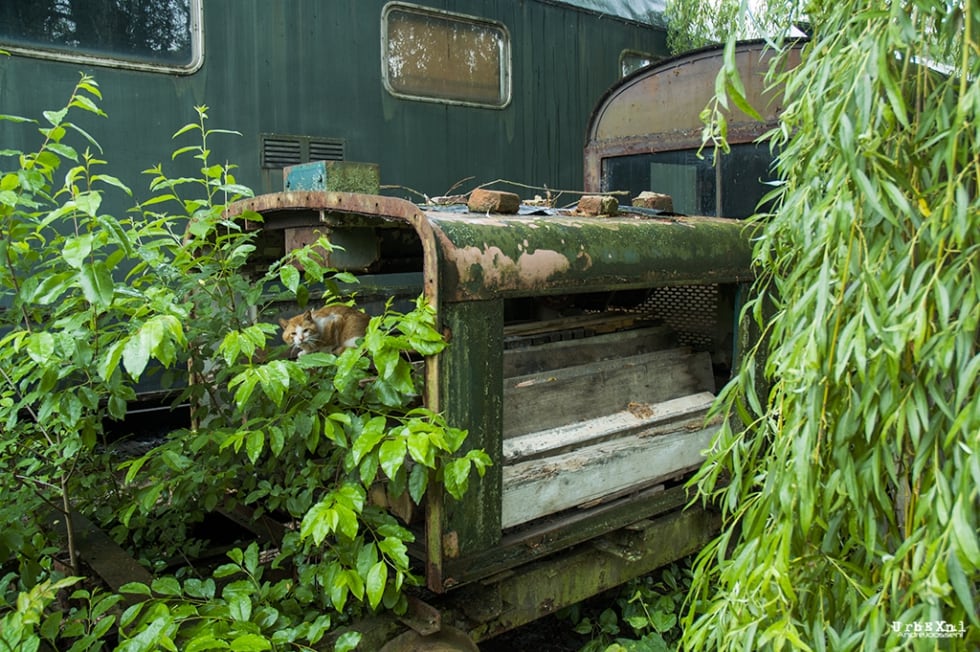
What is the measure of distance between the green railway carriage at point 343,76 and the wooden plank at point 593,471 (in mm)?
2992

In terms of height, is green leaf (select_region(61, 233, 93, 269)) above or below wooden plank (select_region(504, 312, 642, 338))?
above

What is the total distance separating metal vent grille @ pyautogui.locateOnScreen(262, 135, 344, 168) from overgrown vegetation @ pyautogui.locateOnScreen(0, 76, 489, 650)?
2.44 m

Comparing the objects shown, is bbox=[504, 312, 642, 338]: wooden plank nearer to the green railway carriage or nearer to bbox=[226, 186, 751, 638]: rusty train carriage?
bbox=[226, 186, 751, 638]: rusty train carriage

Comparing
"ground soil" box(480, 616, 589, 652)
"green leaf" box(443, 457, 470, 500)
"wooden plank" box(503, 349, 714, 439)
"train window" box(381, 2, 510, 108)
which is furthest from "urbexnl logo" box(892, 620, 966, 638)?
"train window" box(381, 2, 510, 108)

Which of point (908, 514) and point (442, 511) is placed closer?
point (908, 514)

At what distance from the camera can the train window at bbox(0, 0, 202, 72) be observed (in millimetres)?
3982

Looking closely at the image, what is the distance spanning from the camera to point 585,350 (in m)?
3.18

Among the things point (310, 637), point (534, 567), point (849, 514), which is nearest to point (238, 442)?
point (310, 637)

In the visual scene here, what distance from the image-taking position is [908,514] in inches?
58.0

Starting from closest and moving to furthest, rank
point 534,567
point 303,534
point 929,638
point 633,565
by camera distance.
→ point 929,638
point 303,534
point 534,567
point 633,565

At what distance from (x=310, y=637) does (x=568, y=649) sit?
138 cm

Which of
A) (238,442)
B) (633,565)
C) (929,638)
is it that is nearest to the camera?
(929,638)

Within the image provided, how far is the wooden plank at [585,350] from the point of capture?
294 cm

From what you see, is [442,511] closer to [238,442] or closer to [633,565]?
A: [238,442]
